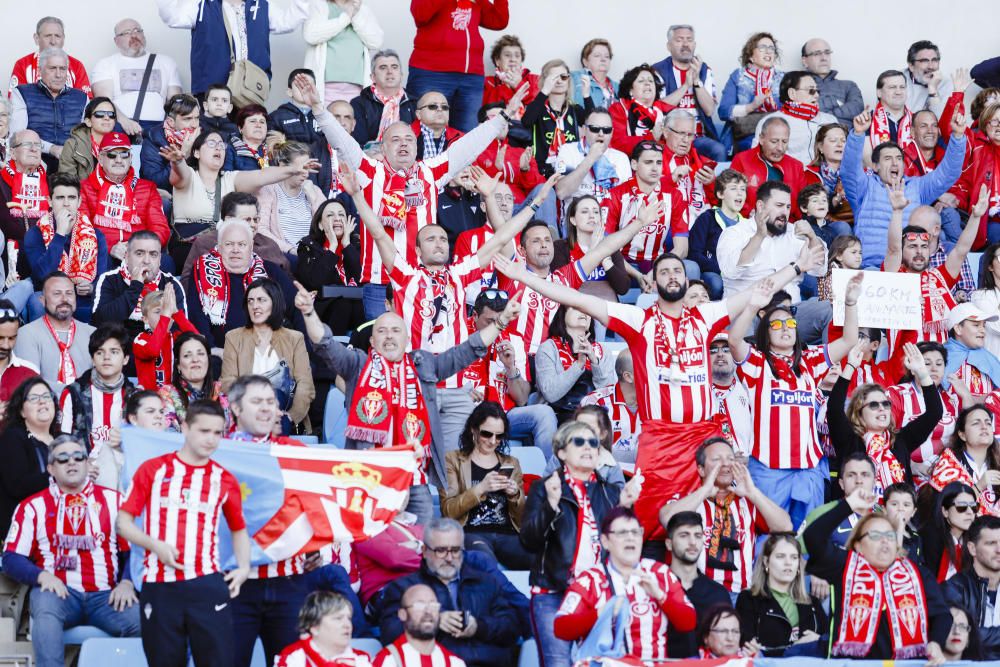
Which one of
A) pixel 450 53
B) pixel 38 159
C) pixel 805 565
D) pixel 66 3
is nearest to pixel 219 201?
pixel 38 159

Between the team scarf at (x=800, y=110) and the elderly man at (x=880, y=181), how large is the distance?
0.62 metres

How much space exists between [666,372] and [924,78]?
21.0 feet

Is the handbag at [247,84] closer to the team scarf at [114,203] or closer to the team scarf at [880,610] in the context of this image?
the team scarf at [114,203]

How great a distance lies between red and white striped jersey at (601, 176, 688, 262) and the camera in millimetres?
11555

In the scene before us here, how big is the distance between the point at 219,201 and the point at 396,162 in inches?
43.8

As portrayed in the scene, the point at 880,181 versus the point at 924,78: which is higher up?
the point at 924,78

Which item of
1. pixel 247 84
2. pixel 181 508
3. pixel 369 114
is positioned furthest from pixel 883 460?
pixel 247 84

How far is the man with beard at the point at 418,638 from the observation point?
7069mm

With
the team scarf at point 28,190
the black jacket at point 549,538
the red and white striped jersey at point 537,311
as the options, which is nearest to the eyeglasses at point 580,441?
the black jacket at point 549,538

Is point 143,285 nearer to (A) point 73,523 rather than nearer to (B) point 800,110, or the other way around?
(A) point 73,523

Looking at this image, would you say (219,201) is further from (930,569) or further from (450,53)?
(930,569)

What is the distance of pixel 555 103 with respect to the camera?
41.2ft

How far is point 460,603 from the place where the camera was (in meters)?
7.65

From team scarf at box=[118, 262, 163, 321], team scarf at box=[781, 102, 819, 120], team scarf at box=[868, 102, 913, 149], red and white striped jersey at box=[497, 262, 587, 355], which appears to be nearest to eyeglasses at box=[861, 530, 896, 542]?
red and white striped jersey at box=[497, 262, 587, 355]
